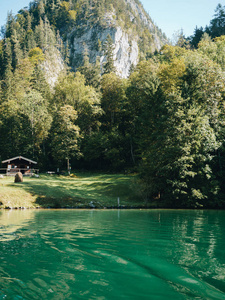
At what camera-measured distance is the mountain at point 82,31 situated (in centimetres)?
14275

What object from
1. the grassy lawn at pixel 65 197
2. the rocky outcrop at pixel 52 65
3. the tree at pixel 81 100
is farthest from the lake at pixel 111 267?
the rocky outcrop at pixel 52 65

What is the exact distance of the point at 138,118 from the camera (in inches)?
1720

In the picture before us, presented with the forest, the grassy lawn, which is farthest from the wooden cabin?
the grassy lawn

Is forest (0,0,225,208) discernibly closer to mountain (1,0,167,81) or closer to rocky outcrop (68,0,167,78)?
mountain (1,0,167,81)

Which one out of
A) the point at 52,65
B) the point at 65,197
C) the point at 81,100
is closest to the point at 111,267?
the point at 65,197

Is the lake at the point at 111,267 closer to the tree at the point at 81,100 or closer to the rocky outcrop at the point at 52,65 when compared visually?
the tree at the point at 81,100

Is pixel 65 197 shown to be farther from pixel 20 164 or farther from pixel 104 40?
pixel 104 40

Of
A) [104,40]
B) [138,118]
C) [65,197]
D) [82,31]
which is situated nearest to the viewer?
[65,197]

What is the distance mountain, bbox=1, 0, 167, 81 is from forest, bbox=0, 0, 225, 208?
893 centimetres

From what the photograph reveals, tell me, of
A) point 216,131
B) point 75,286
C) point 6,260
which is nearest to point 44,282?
point 75,286

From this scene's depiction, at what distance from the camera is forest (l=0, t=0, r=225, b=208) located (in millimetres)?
29953

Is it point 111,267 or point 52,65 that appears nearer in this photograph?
point 111,267

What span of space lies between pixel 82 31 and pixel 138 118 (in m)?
141

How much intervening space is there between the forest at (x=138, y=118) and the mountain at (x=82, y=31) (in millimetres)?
8932
